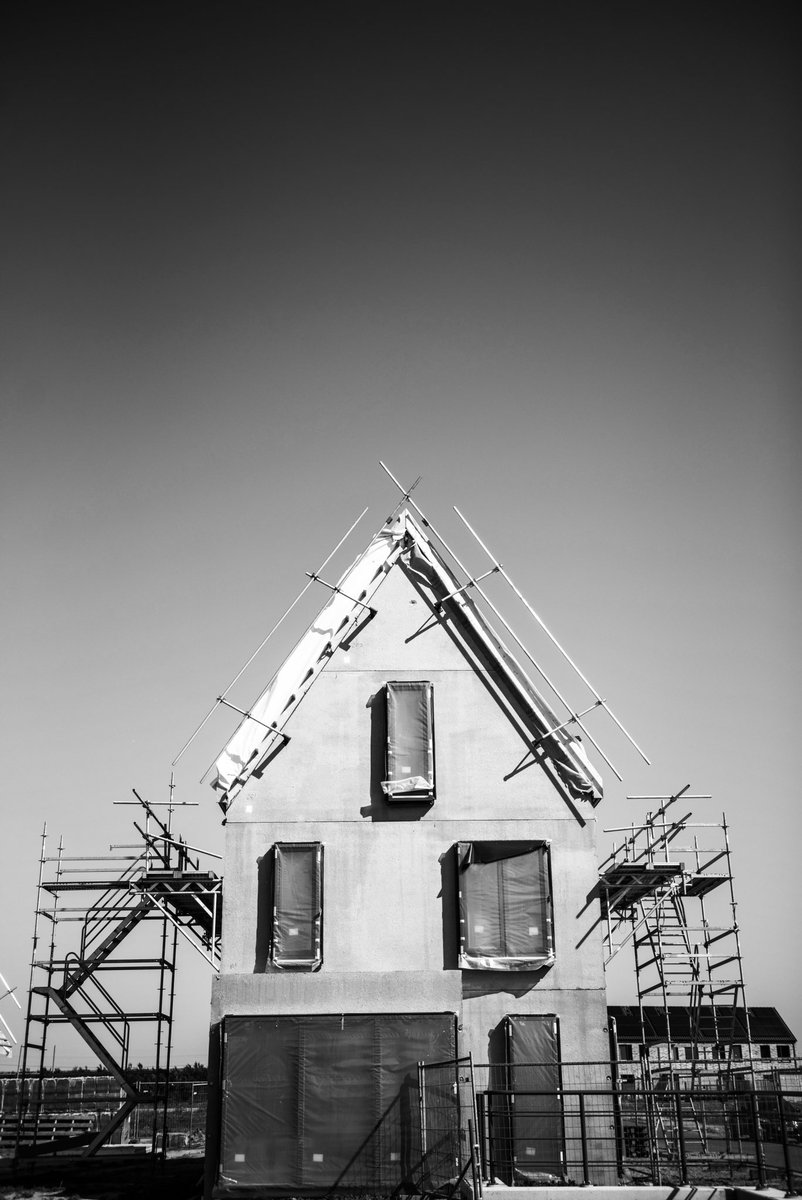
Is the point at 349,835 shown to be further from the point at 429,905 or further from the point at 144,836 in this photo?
the point at 144,836

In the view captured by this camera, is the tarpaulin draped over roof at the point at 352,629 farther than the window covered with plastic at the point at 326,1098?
Yes

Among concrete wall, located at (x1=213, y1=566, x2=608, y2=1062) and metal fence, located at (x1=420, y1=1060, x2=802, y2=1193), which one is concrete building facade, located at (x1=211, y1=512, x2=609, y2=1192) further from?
metal fence, located at (x1=420, y1=1060, x2=802, y2=1193)

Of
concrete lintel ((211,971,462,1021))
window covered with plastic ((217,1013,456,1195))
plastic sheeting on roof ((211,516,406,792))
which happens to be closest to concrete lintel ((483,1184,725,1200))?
window covered with plastic ((217,1013,456,1195))

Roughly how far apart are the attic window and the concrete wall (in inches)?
12.8

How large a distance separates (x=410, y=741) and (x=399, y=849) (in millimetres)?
2274

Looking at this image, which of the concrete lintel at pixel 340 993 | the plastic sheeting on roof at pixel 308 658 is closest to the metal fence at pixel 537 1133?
the concrete lintel at pixel 340 993

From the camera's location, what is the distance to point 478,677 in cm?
2450

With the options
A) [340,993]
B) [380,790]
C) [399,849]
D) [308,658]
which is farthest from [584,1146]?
[308,658]

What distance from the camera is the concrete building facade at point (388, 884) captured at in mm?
21234

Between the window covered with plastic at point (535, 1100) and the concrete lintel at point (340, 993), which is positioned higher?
the concrete lintel at point (340, 993)

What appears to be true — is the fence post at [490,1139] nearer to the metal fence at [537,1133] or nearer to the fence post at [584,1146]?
the metal fence at [537,1133]

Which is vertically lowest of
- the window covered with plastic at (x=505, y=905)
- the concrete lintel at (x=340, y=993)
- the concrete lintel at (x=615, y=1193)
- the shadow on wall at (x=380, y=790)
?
the concrete lintel at (x=615, y=1193)

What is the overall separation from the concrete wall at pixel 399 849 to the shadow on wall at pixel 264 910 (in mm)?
29

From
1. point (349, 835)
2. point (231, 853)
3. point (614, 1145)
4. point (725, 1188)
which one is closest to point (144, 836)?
point (231, 853)
